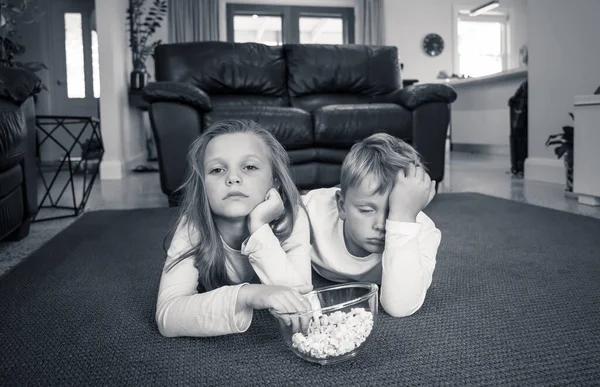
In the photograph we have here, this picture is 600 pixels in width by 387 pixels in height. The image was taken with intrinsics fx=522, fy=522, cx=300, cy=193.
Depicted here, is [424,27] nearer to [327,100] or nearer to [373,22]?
[373,22]

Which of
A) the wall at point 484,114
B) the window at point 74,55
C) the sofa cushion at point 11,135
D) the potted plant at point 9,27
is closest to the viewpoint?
the sofa cushion at point 11,135

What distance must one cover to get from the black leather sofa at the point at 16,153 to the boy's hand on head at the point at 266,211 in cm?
Result: 97

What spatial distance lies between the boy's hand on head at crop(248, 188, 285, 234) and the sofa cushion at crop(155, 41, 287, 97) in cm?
226

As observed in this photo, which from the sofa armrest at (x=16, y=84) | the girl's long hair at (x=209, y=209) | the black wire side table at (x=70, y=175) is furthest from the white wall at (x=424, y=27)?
the girl's long hair at (x=209, y=209)

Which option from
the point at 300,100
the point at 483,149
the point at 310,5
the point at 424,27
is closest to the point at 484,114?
the point at 483,149

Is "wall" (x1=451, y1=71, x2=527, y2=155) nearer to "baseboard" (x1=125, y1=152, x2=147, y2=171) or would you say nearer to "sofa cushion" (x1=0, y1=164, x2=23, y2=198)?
"baseboard" (x1=125, y1=152, x2=147, y2=171)

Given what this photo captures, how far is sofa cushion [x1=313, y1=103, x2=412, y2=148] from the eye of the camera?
2588 millimetres

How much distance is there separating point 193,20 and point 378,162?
665cm

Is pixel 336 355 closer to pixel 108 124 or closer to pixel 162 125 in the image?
pixel 162 125

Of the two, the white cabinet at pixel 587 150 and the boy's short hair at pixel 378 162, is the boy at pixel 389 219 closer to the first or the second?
the boy's short hair at pixel 378 162

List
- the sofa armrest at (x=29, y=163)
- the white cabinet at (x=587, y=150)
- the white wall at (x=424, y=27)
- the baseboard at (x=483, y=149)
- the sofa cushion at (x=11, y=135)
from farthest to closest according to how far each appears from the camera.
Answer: the white wall at (x=424, y=27)
the baseboard at (x=483, y=149)
the white cabinet at (x=587, y=150)
the sofa armrest at (x=29, y=163)
the sofa cushion at (x=11, y=135)

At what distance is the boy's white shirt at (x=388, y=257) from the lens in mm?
917

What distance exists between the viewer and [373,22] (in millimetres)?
7500

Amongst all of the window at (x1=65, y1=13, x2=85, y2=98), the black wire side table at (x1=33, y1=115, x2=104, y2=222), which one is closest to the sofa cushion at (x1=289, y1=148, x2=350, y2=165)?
the black wire side table at (x1=33, y1=115, x2=104, y2=222)
